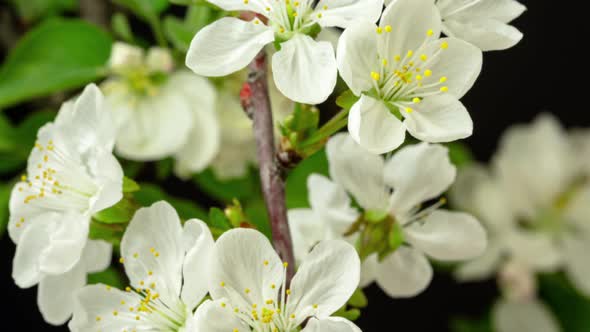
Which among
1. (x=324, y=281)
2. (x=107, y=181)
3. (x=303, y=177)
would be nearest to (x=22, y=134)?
(x=303, y=177)

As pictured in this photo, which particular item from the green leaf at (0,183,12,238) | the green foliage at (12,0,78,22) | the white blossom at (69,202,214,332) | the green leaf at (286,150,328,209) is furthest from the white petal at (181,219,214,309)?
the green foliage at (12,0,78,22)

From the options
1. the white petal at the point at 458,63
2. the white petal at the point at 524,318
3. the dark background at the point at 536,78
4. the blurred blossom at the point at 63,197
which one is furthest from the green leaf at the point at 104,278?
the dark background at the point at 536,78

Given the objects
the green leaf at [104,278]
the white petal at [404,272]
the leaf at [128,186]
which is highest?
the leaf at [128,186]

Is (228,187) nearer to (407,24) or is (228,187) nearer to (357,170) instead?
(357,170)

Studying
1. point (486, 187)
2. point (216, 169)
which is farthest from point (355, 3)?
point (486, 187)

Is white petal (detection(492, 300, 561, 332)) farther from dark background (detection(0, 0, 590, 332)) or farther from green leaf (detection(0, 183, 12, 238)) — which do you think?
green leaf (detection(0, 183, 12, 238))

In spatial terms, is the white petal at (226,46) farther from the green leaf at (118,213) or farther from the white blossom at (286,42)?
the green leaf at (118,213)

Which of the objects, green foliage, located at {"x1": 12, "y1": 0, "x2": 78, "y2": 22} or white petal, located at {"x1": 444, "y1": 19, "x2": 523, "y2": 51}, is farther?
green foliage, located at {"x1": 12, "y1": 0, "x2": 78, "y2": 22}
